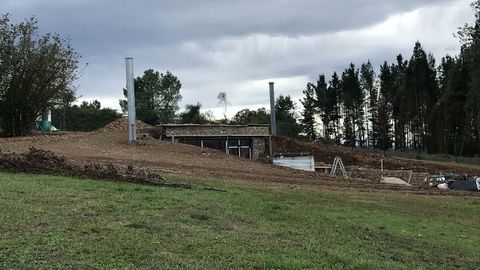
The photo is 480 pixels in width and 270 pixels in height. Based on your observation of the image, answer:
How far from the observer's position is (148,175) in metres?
16.7

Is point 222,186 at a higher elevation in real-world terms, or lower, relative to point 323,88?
lower

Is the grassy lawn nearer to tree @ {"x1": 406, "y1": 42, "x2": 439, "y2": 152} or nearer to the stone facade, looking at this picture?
the stone facade

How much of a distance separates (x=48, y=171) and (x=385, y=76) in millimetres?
86496

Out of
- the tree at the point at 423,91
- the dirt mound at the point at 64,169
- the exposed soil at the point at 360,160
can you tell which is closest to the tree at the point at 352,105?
the tree at the point at 423,91

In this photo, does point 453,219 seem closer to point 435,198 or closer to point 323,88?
point 435,198

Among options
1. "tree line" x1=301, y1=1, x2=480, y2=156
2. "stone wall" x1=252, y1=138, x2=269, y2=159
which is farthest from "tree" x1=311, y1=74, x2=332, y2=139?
"stone wall" x1=252, y1=138, x2=269, y2=159

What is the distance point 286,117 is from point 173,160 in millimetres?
80880

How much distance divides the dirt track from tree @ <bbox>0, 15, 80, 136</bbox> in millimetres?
4735

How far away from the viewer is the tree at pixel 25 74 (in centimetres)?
3472

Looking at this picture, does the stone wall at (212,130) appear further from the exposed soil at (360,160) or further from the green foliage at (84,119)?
the green foliage at (84,119)

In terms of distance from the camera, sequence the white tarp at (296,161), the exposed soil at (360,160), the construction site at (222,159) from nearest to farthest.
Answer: the construction site at (222,159), the white tarp at (296,161), the exposed soil at (360,160)

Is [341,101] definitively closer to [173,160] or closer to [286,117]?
[286,117]

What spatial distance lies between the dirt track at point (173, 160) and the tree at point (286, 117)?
56.6m

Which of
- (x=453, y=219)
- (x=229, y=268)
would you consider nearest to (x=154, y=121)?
(x=453, y=219)
